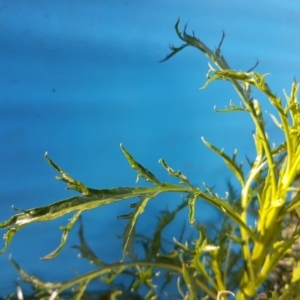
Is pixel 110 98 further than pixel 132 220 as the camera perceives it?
Yes

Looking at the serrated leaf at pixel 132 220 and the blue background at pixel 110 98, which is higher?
the blue background at pixel 110 98

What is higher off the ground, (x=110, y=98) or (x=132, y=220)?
(x=110, y=98)

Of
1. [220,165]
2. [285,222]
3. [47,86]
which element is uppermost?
[47,86]

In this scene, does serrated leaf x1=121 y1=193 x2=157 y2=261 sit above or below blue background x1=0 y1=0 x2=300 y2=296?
→ below

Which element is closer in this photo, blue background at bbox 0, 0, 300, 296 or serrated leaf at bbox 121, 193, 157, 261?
serrated leaf at bbox 121, 193, 157, 261

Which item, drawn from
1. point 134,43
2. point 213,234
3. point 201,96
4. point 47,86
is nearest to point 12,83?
point 47,86

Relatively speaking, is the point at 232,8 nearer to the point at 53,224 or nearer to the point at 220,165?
the point at 220,165

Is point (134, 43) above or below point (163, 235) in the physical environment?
above

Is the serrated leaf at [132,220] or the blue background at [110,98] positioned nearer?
the serrated leaf at [132,220]
